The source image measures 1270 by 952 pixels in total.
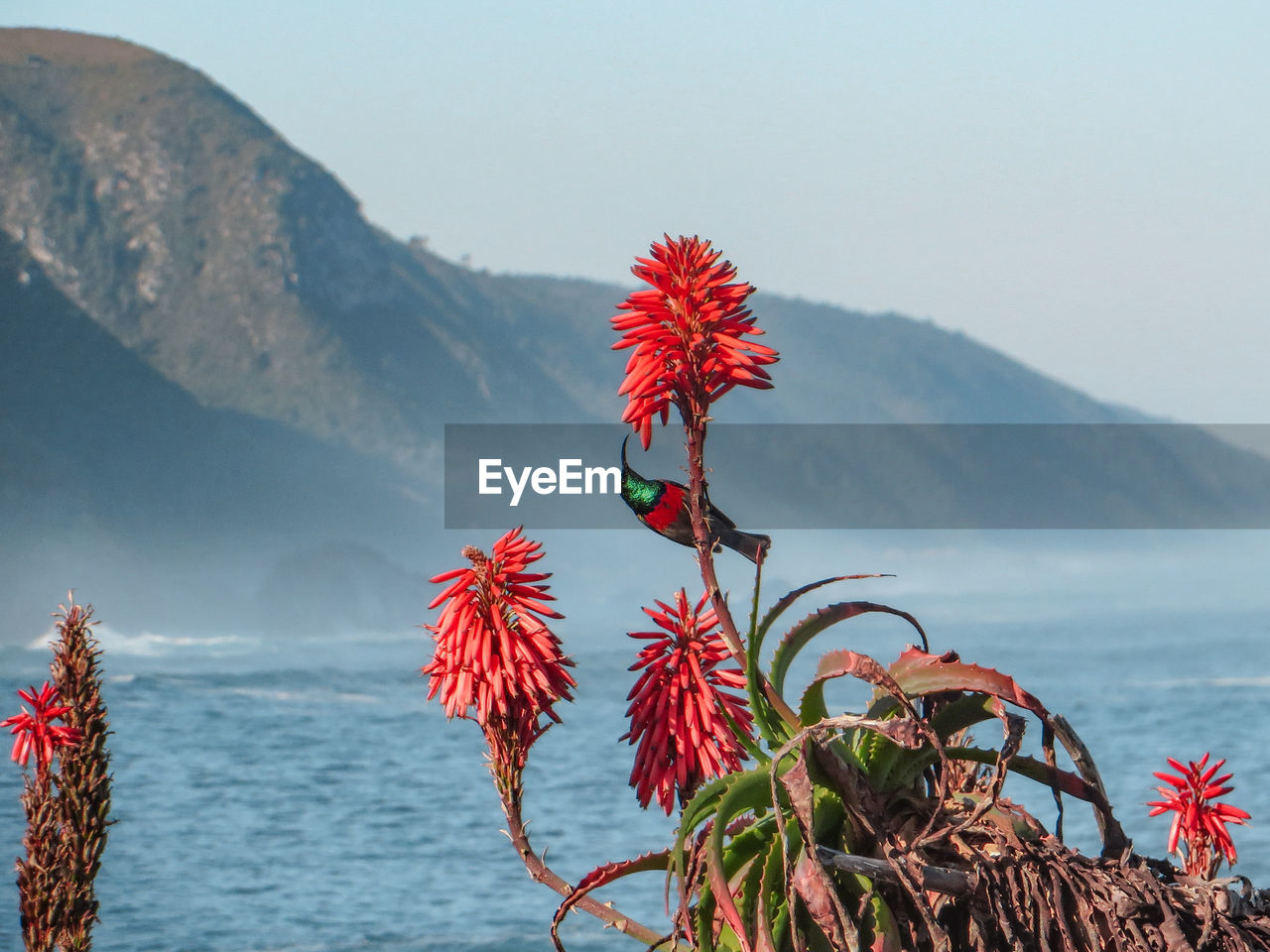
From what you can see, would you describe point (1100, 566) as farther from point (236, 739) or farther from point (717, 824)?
point (717, 824)

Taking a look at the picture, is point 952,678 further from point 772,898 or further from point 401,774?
point 401,774

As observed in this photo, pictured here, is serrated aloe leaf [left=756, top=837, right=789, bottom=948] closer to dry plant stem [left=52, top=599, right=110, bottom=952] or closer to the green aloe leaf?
the green aloe leaf

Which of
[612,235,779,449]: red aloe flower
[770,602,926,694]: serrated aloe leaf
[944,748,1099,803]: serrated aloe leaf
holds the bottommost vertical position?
[944,748,1099,803]: serrated aloe leaf

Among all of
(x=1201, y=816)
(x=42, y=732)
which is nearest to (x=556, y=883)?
(x=1201, y=816)

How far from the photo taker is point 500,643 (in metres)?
3.03

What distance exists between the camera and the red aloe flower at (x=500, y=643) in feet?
9.89

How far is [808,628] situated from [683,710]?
17.5 inches

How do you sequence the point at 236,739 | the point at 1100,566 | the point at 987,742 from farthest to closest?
the point at 1100,566 → the point at 236,739 → the point at 987,742

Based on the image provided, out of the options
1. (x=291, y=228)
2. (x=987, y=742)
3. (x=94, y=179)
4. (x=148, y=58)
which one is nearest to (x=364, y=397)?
(x=291, y=228)

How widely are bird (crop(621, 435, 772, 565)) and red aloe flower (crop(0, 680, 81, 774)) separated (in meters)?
3.84

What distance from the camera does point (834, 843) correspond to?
8.82 feet

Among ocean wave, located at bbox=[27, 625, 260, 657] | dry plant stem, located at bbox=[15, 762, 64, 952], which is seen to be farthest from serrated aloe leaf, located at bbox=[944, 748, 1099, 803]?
ocean wave, located at bbox=[27, 625, 260, 657]

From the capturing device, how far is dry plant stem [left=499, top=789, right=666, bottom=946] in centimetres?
286

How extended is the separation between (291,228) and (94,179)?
20.3 m
